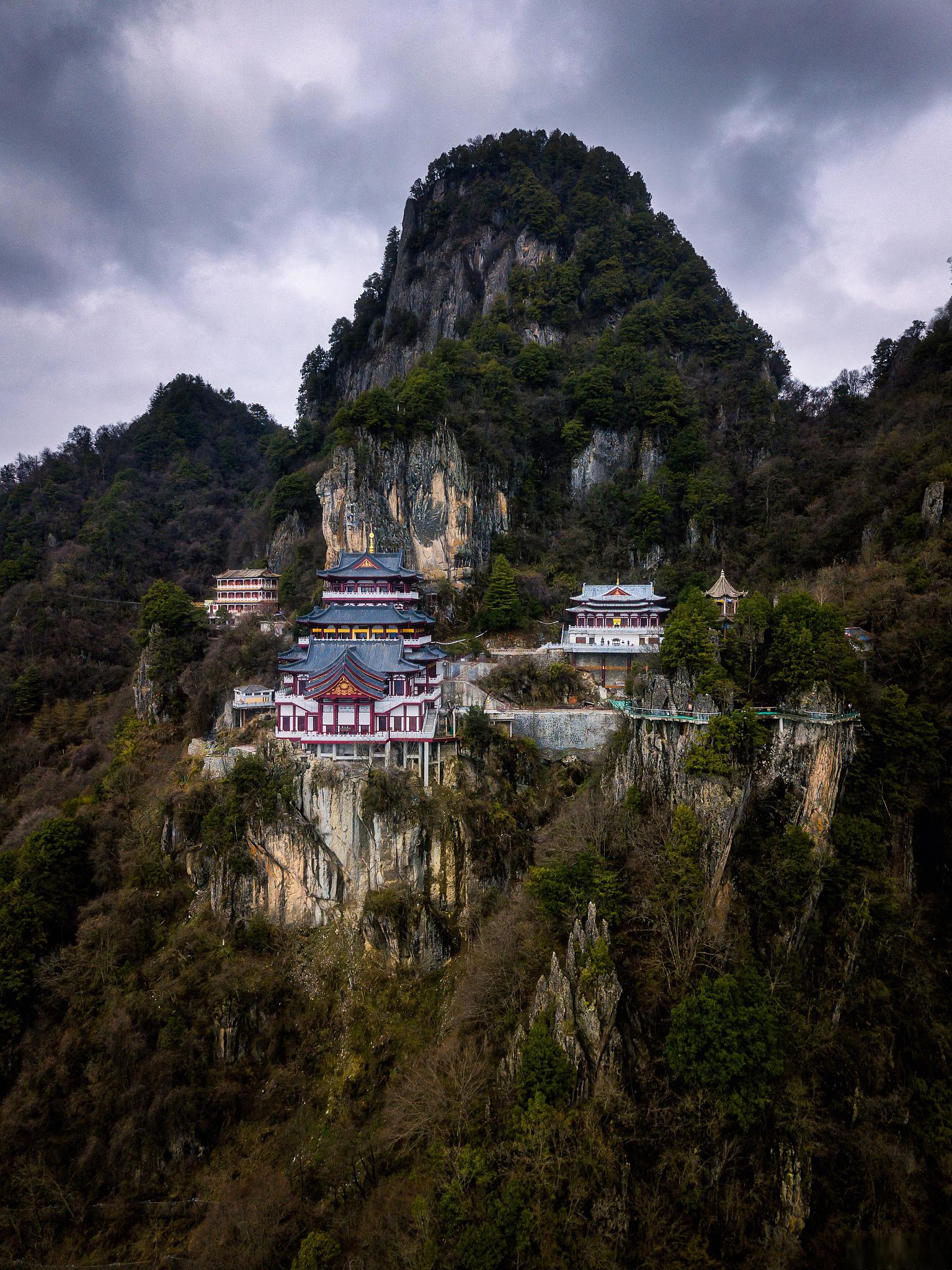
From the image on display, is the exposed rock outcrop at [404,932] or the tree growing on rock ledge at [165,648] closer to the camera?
the exposed rock outcrop at [404,932]

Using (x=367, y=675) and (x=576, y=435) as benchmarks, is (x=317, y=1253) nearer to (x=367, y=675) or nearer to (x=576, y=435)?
(x=367, y=675)

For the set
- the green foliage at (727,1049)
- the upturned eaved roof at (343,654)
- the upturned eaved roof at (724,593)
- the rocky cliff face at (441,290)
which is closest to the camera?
the green foliage at (727,1049)

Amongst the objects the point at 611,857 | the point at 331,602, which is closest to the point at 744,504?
the point at 331,602

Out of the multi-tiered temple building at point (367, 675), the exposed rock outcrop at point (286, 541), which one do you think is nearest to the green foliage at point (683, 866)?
the multi-tiered temple building at point (367, 675)

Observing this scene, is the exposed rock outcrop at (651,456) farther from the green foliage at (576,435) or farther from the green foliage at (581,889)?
the green foliage at (581,889)

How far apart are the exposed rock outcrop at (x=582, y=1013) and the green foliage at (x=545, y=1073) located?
1.00ft

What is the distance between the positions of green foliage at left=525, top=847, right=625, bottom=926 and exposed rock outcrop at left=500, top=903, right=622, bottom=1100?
76cm

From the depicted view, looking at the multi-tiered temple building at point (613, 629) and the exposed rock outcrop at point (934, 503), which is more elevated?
the exposed rock outcrop at point (934, 503)

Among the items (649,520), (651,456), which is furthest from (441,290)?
(649,520)

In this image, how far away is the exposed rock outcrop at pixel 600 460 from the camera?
145ft

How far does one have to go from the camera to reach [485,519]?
3997 centimetres

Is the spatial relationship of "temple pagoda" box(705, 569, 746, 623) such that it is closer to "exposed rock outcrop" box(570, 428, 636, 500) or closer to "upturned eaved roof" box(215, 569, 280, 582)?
"exposed rock outcrop" box(570, 428, 636, 500)

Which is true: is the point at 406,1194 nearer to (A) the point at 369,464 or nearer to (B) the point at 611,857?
(B) the point at 611,857

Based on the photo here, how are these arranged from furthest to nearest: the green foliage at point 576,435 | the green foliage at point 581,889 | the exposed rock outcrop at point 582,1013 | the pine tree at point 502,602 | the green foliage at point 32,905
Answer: the green foliage at point 576,435 < the pine tree at point 502,602 < the green foliage at point 32,905 < the green foliage at point 581,889 < the exposed rock outcrop at point 582,1013
